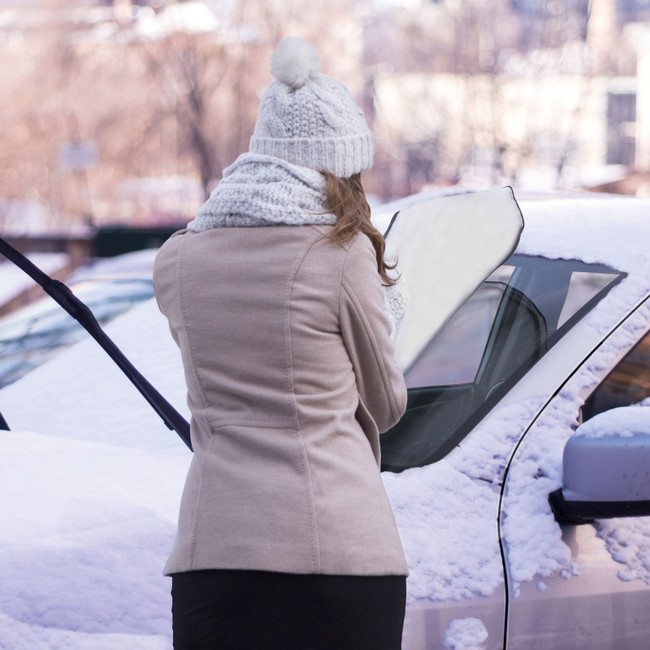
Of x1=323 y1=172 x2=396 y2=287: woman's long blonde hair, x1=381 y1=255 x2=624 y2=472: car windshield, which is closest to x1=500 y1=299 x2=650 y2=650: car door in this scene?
x1=381 y1=255 x2=624 y2=472: car windshield

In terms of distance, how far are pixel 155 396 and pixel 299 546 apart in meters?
0.78

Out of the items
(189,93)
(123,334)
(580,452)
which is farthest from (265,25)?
(580,452)

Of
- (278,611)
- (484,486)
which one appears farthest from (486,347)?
(278,611)

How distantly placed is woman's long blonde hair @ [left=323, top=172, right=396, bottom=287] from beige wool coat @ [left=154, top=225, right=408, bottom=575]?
0.06 feet

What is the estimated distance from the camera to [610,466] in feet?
5.94

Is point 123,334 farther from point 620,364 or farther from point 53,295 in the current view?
point 620,364

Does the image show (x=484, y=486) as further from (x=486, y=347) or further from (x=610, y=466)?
(x=486, y=347)

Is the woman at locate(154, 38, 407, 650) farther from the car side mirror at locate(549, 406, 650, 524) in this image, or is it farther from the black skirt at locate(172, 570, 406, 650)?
the car side mirror at locate(549, 406, 650, 524)

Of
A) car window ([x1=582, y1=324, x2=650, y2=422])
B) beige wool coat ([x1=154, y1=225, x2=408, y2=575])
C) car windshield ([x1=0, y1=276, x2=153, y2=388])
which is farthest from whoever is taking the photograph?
car windshield ([x1=0, y1=276, x2=153, y2=388])

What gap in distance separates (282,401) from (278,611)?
1.03ft

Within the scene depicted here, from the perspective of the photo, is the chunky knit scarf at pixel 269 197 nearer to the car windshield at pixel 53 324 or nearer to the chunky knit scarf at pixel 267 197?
the chunky knit scarf at pixel 267 197

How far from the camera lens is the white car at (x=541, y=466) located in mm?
1837

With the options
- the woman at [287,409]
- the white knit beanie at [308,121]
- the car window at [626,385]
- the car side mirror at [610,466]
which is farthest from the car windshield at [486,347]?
the white knit beanie at [308,121]

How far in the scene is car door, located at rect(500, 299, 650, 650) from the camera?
1.87m
